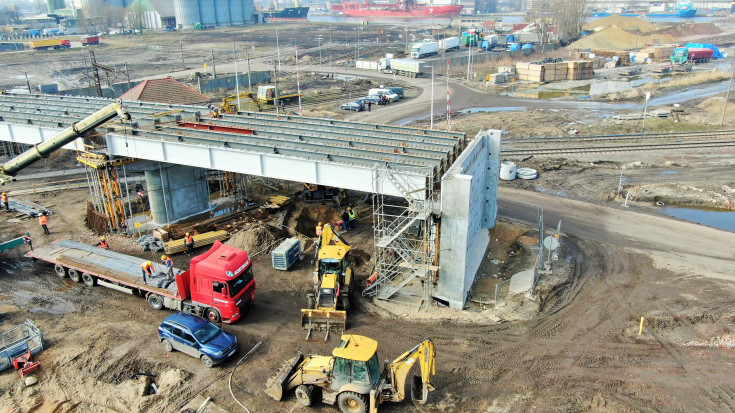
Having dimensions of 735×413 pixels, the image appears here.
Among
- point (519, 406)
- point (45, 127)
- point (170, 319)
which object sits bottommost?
point (519, 406)

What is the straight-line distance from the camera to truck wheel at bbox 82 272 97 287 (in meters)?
20.4

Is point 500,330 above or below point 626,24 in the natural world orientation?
below

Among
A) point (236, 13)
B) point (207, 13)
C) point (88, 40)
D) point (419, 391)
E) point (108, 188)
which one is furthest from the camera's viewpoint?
point (236, 13)

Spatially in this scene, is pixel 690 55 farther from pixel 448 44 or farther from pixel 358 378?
pixel 358 378

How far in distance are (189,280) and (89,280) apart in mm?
5532

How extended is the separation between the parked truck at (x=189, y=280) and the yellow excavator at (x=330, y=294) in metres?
2.53

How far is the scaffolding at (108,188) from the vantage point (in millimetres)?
25266

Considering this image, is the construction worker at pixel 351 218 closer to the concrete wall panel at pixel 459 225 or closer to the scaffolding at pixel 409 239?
the scaffolding at pixel 409 239

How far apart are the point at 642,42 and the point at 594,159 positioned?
299ft

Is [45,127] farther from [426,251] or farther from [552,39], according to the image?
[552,39]

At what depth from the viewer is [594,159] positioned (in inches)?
1430

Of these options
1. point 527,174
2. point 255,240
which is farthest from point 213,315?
point 527,174

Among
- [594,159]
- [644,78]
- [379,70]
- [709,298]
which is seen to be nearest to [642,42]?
[644,78]

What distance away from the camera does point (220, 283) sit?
17.2m
